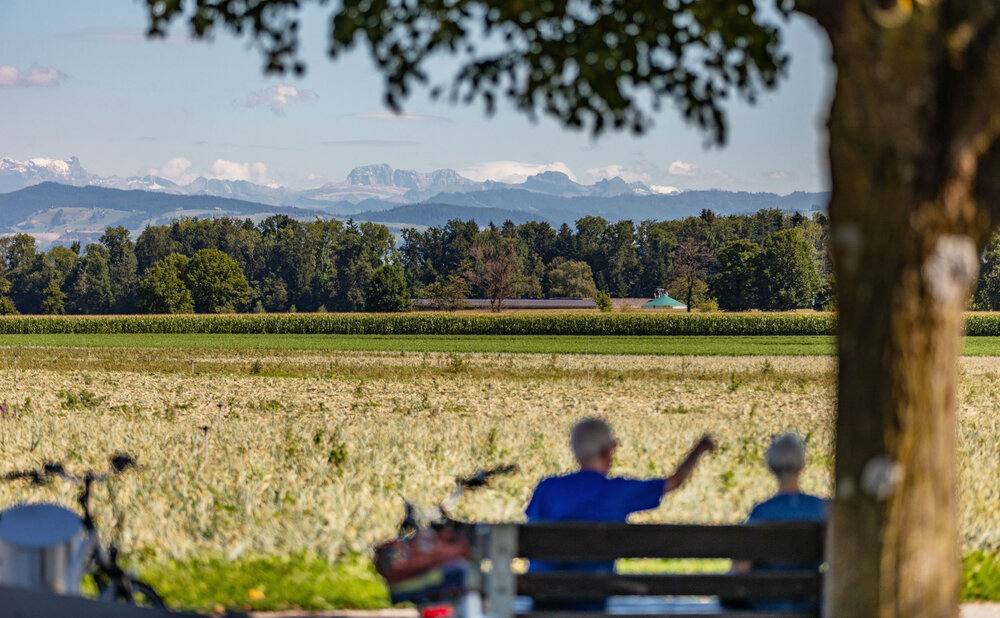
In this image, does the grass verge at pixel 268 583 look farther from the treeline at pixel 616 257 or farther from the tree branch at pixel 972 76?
the treeline at pixel 616 257

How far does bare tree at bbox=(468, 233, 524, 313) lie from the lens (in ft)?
424

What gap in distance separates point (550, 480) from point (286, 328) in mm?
83362

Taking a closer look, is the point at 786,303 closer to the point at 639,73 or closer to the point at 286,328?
the point at 286,328

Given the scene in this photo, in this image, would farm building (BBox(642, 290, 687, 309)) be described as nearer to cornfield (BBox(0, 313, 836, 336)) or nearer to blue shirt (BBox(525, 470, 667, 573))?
cornfield (BBox(0, 313, 836, 336))

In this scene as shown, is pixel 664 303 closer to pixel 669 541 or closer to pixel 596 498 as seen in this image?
pixel 596 498

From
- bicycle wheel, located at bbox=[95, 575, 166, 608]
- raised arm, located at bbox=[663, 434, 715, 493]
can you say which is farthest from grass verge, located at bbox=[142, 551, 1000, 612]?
raised arm, located at bbox=[663, 434, 715, 493]

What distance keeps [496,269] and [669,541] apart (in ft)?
412

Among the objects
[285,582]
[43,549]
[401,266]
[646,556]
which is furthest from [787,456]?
[401,266]

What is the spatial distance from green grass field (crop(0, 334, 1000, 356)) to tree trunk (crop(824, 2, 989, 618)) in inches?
1991

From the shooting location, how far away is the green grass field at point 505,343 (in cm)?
5741

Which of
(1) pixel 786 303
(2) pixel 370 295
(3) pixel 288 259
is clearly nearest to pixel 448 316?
(2) pixel 370 295

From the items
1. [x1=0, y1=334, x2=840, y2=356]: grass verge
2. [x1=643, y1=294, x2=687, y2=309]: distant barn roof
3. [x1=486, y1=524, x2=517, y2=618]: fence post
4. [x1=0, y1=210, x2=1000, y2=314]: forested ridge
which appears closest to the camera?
[x1=486, y1=524, x2=517, y2=618]: fence post

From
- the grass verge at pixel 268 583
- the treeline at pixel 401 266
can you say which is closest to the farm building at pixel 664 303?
the treeline at pixel 401 266

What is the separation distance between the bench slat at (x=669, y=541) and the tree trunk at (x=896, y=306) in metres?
0.45
